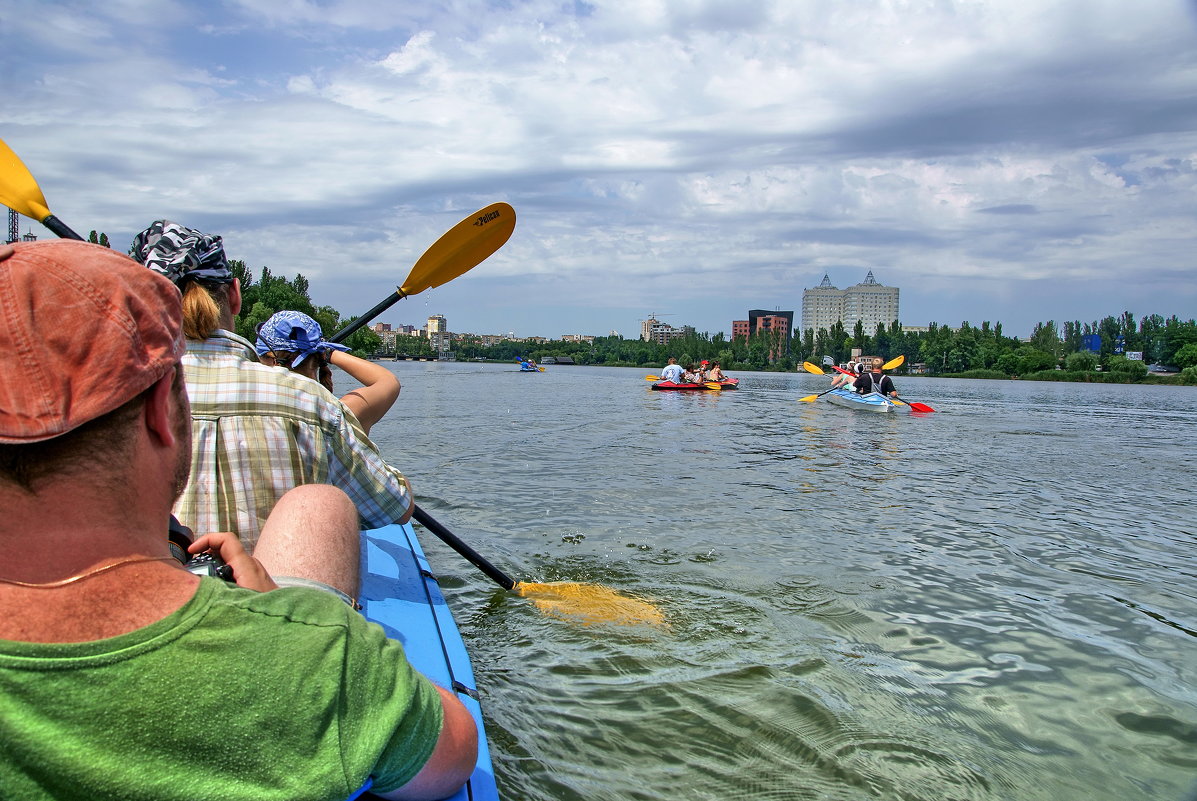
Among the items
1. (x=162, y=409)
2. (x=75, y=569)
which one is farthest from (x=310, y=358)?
(x=75, y=569)

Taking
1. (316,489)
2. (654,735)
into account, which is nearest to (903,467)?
(654,735)

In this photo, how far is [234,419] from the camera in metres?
2.27

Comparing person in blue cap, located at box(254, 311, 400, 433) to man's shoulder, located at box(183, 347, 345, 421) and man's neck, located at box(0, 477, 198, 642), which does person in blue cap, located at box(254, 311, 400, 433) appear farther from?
man's neck, located at box(0, 477, 198, 642)

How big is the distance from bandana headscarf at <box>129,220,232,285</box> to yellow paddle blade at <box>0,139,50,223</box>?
2142 mm

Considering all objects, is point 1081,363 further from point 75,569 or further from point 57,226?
point 75,569

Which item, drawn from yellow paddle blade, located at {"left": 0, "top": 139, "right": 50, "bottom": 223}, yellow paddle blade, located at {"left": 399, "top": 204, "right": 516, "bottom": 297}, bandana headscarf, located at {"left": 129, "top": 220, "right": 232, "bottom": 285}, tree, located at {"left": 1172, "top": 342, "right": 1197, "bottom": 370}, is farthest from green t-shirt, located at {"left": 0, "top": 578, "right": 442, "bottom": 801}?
tree, located at {"left": 1172, "top": 342, "right": 1197, "bottom": 370}

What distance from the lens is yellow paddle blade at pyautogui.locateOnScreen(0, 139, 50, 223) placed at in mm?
3990

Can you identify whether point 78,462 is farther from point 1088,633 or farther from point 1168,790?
point 1088,633

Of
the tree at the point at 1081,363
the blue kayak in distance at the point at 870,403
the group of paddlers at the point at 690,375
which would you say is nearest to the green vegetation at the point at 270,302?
the group of paddlers at the point at 690,375

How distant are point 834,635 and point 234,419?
3.58 m

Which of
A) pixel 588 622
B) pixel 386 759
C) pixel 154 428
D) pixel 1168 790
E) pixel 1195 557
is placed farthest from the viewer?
pixel 1195 557

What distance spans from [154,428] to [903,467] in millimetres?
11945

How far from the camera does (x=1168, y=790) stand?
304 centimetres

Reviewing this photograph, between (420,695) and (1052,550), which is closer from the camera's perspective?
(420,695)
